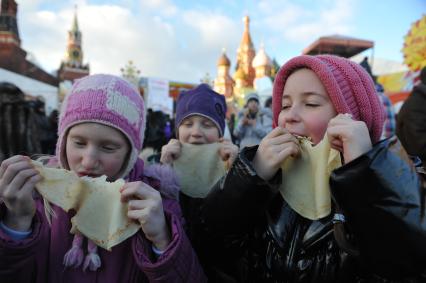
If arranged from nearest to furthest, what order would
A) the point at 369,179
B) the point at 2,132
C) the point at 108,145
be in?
the point at 369,179
the point at 108,145
the point at 2,132

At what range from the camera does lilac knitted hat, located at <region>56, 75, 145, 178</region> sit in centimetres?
127

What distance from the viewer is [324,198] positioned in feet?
3.19

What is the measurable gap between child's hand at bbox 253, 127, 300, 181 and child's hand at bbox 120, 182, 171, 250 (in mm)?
347

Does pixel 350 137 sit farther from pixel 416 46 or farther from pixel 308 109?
pixel 416 46

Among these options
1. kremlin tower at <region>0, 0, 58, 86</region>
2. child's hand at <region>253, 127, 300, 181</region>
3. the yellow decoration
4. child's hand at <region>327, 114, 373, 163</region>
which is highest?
kremlin tower at <region>0, 0, 58, 86</region>

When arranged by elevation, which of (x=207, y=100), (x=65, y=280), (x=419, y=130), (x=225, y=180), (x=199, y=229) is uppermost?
(x=207, y=100)

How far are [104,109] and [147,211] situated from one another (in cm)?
48

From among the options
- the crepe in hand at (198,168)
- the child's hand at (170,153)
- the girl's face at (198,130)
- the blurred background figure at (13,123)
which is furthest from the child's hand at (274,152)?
the blurred background figure at (13,123)

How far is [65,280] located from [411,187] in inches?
44.3

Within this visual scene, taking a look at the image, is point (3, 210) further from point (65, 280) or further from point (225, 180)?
point (225, 180)

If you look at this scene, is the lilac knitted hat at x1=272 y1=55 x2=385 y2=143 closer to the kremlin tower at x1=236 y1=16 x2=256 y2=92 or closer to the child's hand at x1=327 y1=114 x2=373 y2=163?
the child's hand at x1=327 y1=114 x2=373 y2=163

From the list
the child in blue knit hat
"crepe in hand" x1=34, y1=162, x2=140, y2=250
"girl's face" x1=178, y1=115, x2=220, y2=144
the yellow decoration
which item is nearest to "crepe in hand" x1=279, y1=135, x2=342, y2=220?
"crepe in hand" x1=34, y1=162, x2=140, y2=250

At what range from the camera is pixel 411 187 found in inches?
32.2

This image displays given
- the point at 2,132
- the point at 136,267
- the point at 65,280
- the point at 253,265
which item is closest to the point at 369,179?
the point at 253,265
